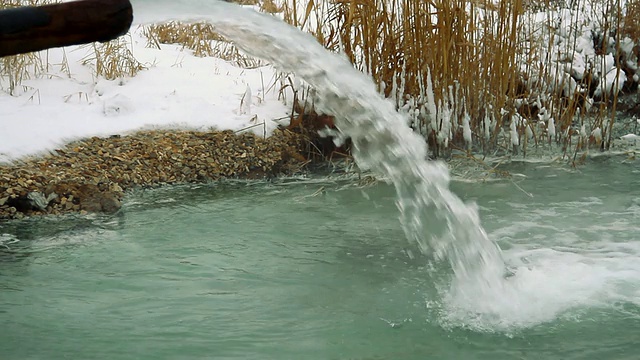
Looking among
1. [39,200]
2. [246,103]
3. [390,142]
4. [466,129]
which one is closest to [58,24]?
[390,142]

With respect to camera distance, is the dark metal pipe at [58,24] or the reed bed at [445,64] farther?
the reed bed at [445,64]

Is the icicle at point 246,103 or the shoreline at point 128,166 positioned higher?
the icicle at point 246,103

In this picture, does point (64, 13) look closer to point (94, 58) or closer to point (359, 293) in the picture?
point (359, 293)

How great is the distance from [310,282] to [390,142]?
2.37 feet

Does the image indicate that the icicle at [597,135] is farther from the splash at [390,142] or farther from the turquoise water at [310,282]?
the splash at [390,142]

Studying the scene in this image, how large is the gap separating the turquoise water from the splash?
0.07 meters

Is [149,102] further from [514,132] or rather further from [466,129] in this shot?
[514,132]

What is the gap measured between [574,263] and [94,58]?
3444 mm

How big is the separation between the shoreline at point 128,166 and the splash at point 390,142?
1.00 meters

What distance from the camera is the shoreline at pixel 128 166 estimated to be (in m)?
3.61

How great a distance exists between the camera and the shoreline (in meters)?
3.61

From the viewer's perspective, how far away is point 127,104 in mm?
4605

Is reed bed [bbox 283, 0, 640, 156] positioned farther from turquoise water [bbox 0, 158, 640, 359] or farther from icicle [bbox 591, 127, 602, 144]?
turquoise water [bbox 0, 158, 640, 359]

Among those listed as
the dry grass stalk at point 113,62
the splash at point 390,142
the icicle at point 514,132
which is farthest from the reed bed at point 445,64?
the dry grass stalk at point 113,62
